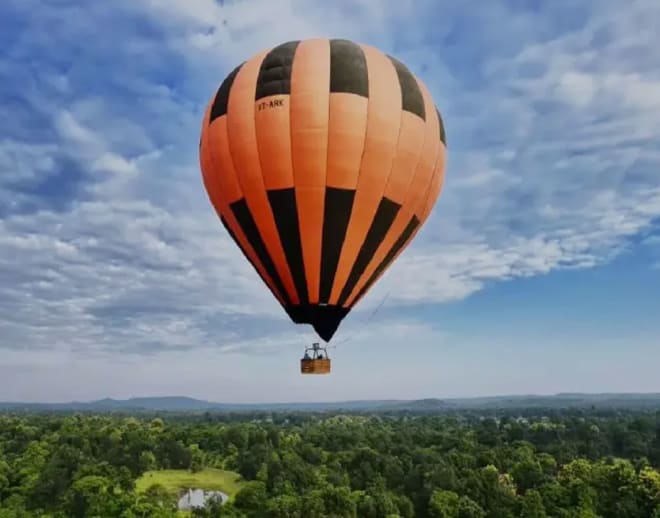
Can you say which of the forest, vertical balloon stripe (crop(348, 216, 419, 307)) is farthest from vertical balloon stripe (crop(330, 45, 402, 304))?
the forest

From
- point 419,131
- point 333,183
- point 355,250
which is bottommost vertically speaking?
point 355,250

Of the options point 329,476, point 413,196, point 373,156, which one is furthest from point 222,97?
point 329,476

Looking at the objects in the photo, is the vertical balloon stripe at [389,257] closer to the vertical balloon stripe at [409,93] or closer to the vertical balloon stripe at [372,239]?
the vertical balloon stripe at [372,239]

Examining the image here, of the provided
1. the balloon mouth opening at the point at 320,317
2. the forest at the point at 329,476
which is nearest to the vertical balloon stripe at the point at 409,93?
the balloon mouth opening at the point at 320,317

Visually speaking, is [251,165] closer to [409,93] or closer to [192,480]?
[409,93]

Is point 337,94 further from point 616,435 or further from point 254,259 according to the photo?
point 616,435

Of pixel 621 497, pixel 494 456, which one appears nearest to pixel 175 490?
pixel 494 456
